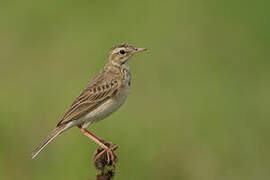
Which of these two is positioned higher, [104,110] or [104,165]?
[104,110]

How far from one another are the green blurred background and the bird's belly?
1.45 meters

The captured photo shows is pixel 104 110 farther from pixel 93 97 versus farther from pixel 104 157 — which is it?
pixel 104 157

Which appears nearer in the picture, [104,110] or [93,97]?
[104,110]

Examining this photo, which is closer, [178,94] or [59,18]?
[178,94]

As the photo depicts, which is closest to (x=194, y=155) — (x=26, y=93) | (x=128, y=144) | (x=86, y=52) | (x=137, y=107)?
(x=128, y=144)

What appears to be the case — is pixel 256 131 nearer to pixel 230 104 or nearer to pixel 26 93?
pixel 230 104

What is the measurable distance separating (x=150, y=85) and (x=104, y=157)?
6.23 metres

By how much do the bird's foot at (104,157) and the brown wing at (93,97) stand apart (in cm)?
67

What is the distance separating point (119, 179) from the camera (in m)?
10.6

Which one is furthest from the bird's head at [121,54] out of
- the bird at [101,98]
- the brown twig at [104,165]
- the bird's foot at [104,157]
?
the brown twig at [104,165]

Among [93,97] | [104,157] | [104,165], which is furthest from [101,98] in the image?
[104,165]

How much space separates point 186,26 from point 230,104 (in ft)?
11.0

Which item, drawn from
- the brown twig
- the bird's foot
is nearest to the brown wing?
the bird's foot

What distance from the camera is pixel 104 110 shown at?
354 inches
